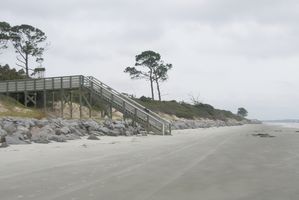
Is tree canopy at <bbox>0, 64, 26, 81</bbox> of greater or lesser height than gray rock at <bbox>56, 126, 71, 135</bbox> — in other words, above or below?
above

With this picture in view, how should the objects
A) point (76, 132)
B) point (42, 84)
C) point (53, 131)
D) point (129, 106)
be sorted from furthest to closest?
point (42, 84), point (129, 106), point (76, 132), point (53, 131)

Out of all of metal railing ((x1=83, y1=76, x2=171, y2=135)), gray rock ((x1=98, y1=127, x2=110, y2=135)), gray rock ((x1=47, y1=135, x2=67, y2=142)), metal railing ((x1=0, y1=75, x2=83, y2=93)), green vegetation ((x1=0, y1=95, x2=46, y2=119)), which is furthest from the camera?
metal railing ((x1=0, y1=75, x2=83, y2=93))

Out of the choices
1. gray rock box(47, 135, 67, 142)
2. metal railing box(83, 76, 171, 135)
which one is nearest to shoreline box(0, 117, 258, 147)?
gray rock box(47, 135, 67, 142)

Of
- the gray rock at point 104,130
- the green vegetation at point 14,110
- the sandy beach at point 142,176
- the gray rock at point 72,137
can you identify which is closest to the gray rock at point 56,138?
the gray rock at point 72,137

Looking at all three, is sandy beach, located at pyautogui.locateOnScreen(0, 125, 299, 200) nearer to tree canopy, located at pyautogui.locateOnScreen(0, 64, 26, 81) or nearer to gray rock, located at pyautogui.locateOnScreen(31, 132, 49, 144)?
gray rock, located at pyautogui.locateOnScreen(31, 132, 49, 144)

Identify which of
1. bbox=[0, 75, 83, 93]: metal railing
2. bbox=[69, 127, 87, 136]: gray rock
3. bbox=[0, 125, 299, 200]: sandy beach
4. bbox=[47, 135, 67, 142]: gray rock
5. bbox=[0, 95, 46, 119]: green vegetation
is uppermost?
bbox=[0, 75, 83, 93]: metal railing

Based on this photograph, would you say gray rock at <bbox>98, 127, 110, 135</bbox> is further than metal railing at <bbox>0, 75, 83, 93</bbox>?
No

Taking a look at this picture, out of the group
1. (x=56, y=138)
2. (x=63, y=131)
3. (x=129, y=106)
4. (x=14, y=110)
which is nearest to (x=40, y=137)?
(x=56, y=138)

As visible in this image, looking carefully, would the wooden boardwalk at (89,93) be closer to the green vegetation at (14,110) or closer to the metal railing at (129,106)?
the metal railing at (129,106)

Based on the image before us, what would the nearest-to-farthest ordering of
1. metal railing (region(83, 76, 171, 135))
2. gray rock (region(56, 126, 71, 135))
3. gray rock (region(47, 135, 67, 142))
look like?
gray rock (region(47, 135, 67, 142)) → gray rock (region(56, 126, 71, 135)) → metal railing (region(83, 76, 171, 135))

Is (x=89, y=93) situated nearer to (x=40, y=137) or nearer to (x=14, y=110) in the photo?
(x=14, y=110)

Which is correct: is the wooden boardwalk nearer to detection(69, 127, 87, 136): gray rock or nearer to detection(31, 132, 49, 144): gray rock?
detection(69, 127, 87, 136): gray rock

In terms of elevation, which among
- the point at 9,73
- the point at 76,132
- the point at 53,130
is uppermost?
the point at 9,73

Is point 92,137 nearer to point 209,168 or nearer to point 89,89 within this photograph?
point 209,168
